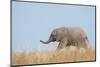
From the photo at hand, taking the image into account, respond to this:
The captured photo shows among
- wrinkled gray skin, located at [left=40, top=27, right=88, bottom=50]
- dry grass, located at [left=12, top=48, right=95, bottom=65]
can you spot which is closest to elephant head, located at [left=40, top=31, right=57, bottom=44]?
wrinkled gray skin, located at [left=40, top=27, right=88, bottom=50]

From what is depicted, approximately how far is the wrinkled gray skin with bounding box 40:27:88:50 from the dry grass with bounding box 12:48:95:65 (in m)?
0.07

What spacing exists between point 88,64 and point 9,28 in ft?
3.39

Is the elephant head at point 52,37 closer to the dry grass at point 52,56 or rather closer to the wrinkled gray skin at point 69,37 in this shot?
the wrinkled gray skin at point 69,37

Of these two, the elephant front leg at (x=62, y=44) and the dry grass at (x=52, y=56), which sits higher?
the elephant front leg at (x=62, y=44)

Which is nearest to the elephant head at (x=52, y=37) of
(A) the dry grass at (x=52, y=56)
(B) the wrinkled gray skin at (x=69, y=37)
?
(B) the wrinkled gray skin at (x=69, y=37)

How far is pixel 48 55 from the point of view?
2.43 meters

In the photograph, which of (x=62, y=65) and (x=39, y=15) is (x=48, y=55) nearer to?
(x=62, y=65)

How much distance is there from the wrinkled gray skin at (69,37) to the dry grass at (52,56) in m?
0.07

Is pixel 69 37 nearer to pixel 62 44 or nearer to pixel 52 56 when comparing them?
pixel 62 44

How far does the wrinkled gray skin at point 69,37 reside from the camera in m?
2.47

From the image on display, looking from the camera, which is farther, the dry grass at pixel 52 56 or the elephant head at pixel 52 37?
the elephant head at pixel 52 37

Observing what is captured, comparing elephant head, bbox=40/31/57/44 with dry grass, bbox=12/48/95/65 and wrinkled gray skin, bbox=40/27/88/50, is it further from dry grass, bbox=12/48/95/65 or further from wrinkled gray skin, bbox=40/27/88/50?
dry grass, bbox=12/48/95/65

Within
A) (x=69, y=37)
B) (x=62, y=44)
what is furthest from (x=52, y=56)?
(x=69, y=37)

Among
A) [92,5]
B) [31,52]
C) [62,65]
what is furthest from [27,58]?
[92,5]
